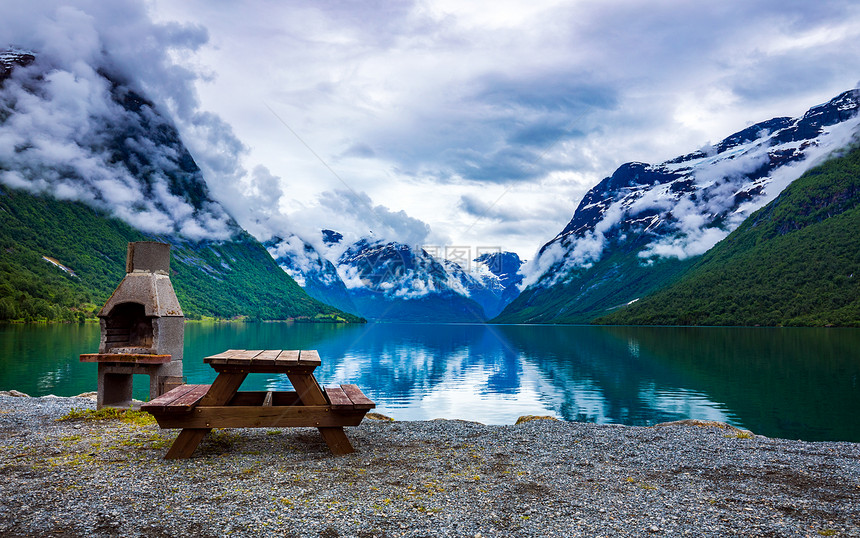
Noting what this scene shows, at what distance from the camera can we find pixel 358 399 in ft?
32.4

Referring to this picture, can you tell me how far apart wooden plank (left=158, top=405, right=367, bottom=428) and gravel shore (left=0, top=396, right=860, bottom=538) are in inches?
26.8

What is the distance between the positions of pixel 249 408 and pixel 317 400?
1200 millimetres

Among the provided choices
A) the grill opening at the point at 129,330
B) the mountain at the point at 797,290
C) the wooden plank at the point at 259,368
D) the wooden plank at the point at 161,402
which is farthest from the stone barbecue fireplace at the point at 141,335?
the mountain at the point at 797,290

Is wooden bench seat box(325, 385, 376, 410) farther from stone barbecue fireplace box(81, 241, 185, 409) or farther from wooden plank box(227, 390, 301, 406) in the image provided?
stone barbecue fireplace box(81, 241, 185, 409)

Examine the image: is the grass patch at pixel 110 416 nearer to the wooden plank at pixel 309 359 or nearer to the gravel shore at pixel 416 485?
the gravel shore at pixel 416 485

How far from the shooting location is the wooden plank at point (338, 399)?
9352 millimetres

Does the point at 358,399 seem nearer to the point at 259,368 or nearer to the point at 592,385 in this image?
the point at 259,368

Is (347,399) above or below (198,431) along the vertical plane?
above

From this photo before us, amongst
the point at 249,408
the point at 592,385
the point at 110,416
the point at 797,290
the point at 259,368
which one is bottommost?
the point at 592,385

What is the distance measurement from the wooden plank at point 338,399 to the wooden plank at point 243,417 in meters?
0.22

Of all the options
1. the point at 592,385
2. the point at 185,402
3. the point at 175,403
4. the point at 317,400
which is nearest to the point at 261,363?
the point at 317,400

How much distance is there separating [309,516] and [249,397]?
5465 mm

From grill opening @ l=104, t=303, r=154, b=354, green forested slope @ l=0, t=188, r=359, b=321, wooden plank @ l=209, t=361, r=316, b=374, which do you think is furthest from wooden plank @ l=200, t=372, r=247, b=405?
green forested slope @ l=0, t=188, r=359, b=321

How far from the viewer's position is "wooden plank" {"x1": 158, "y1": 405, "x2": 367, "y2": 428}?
9.13m
